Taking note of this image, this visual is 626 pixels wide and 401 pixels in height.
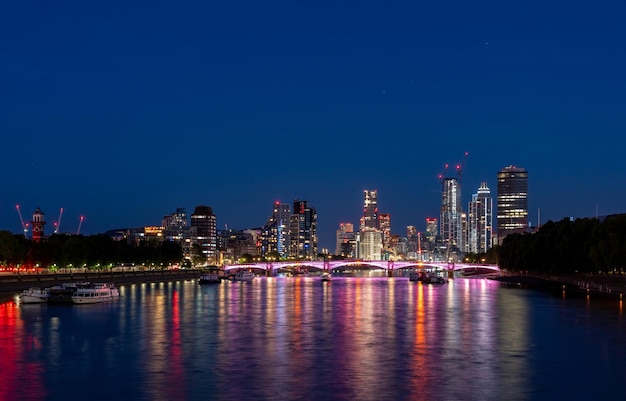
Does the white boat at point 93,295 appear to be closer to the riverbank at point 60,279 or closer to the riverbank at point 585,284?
the riverbank at point 60,279

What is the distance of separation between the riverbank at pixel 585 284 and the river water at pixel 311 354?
120 feet

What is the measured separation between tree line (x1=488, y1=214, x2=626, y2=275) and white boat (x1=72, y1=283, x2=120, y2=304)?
70408 mm

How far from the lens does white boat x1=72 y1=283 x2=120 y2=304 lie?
347ft

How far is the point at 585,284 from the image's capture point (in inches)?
5910

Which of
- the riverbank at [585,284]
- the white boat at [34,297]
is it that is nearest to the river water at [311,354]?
the white boat at [34,297]

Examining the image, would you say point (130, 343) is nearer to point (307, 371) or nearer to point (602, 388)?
point (307, 371)

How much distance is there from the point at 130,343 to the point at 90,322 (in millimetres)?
19176

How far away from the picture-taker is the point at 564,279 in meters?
171

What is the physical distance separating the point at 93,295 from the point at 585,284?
8701cm

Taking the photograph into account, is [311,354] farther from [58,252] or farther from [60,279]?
[58,252]

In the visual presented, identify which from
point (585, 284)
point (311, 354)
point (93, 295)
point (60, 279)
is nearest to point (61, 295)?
point (93, 295)

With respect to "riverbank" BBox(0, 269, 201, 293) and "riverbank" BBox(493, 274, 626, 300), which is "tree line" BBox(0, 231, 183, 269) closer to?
"riverbank" BBox(0, 269, 201, 293)

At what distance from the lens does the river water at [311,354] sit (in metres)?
42.5

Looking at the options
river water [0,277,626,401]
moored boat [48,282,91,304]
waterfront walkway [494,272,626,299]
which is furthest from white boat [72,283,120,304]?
waterfront walkway [494,272,626,299]
